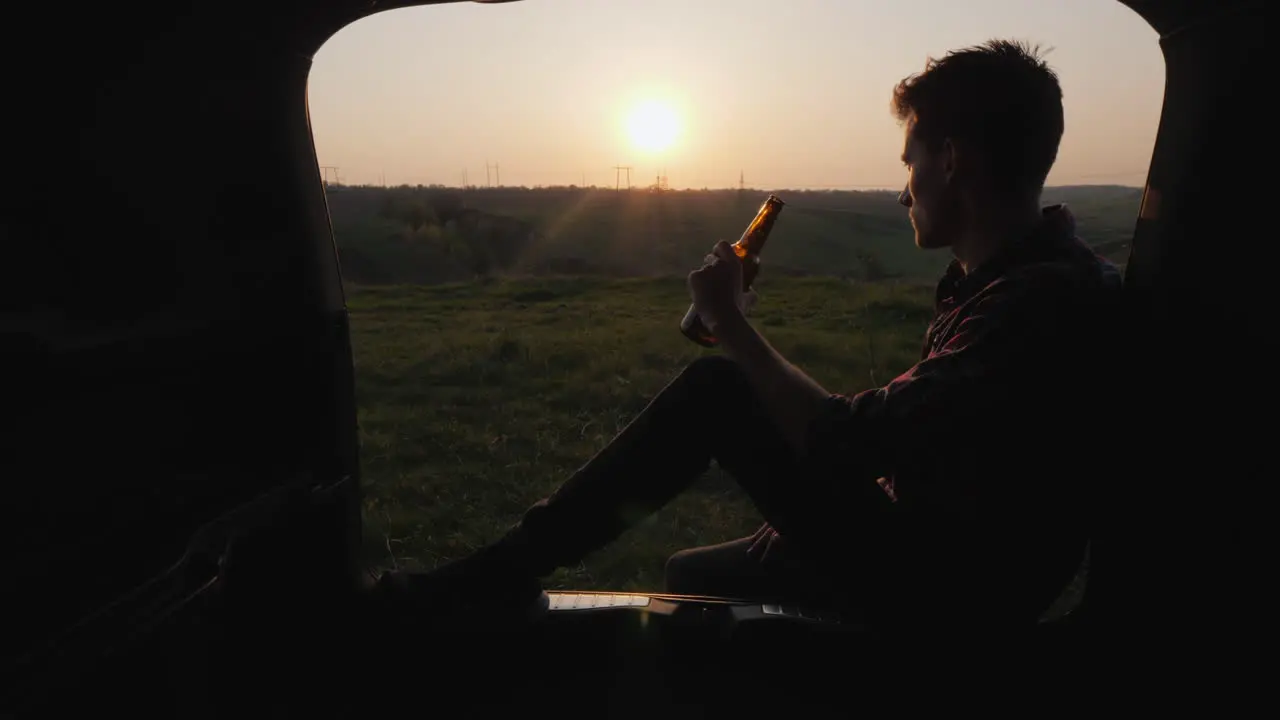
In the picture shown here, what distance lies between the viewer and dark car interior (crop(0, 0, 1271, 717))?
1.54 meters

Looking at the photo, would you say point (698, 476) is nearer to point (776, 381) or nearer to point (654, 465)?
point (654, 465)

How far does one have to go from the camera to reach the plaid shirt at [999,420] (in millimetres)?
1582

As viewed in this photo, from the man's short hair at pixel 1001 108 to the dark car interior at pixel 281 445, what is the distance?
259 millimetres

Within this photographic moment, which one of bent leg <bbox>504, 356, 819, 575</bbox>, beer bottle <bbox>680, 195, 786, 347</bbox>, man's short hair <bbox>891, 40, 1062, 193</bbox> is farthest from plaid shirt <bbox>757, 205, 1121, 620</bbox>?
beer bottle <bbox>680, 195, 786, 347</bbox>

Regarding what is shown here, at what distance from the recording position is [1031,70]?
1732mm

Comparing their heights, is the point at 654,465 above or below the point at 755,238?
below

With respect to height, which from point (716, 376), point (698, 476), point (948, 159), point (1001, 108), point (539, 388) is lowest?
point (539, 388)

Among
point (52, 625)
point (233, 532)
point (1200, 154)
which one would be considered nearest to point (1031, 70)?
point (1200, 154)

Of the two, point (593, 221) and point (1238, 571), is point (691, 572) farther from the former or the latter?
point (593, 221)

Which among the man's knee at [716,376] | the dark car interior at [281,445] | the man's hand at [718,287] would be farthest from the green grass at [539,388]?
the man's hand at [718,287]

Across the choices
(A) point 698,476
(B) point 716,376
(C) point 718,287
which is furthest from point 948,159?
(A) point 698,476

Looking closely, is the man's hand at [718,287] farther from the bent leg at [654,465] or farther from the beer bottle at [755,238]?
the beer bottle at [755,238]

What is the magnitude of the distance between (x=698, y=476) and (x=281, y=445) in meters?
1.06

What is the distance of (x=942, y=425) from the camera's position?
1590mm
